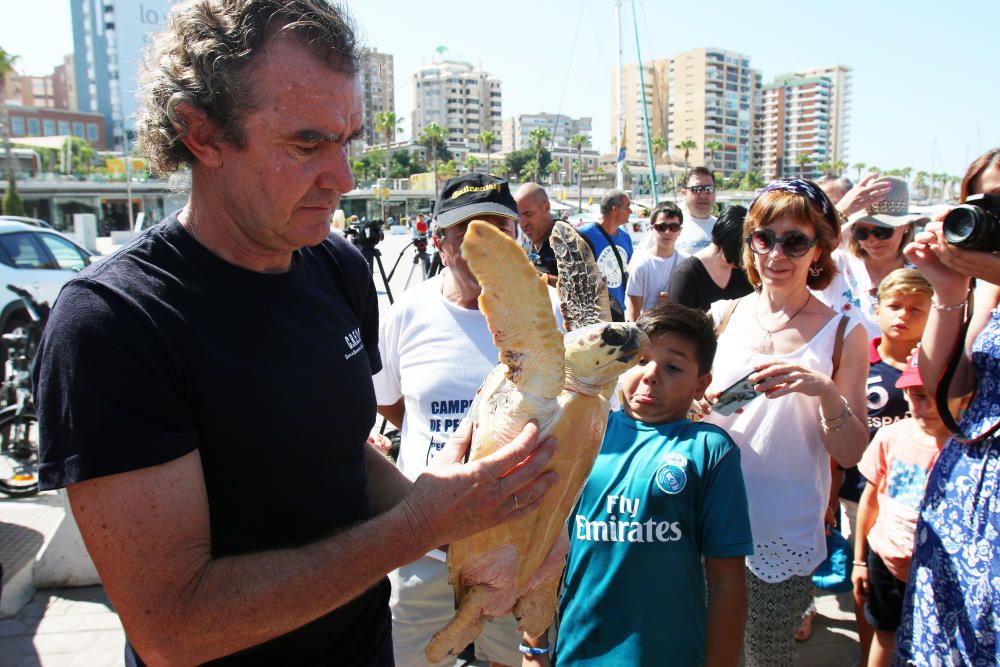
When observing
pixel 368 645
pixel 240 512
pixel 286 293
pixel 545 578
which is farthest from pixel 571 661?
pixel 286 293

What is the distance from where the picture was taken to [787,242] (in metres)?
2.30

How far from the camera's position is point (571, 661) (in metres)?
1.87

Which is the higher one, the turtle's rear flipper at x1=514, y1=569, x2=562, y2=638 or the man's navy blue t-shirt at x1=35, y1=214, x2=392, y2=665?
the man's navy blue t-shirt at x1=35, y1=214, x2=392, y2=665

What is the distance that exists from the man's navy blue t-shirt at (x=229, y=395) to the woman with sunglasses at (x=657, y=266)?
12.6 feet

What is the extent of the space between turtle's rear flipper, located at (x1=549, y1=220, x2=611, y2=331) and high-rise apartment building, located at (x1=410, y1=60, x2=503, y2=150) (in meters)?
131

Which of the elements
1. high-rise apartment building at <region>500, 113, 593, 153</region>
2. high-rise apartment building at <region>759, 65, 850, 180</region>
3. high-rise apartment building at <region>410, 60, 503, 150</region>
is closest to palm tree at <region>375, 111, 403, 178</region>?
high-rise apartment building at <region>410, 60, 503, 150</region>

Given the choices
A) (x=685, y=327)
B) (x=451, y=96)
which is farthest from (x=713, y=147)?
(x=685, y=327)

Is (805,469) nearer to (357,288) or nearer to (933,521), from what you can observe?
(933,521)

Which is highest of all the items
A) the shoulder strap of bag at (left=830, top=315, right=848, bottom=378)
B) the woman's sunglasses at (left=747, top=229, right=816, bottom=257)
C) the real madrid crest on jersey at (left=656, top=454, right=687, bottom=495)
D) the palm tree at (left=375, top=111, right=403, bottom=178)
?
the palm tree at (left=375, top=111, right=403, bottom=178)

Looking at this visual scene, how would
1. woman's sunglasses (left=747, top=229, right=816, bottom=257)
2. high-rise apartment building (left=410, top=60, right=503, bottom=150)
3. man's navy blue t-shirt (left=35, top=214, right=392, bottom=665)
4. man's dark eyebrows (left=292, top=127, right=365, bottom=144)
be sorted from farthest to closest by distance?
high-rise apartment building (left=410, top=60, right=503, bottom=150)
woman's sunglasses (left=747, top=229, right=816, bottom=257)
man's dark eyebrows (left=292, top=127, right=365, bottom=144)
man's navy blue t-shirt (left=35, top=214, right=392, bottom=665)

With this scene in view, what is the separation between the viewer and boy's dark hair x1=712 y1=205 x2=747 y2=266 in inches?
146

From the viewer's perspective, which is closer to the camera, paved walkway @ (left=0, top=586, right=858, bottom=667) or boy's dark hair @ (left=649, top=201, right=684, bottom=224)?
paved walkway @ (left=0, top=586, right=858, bottom=667)

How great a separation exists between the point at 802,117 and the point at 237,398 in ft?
527

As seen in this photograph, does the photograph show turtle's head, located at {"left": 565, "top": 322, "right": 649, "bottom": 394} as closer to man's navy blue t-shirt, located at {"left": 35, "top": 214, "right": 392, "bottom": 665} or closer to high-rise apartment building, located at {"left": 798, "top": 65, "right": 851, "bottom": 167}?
man's navy blue t-shirt, located at {"left": 35, "top": 214, "right": 392, "bottom": 665}
